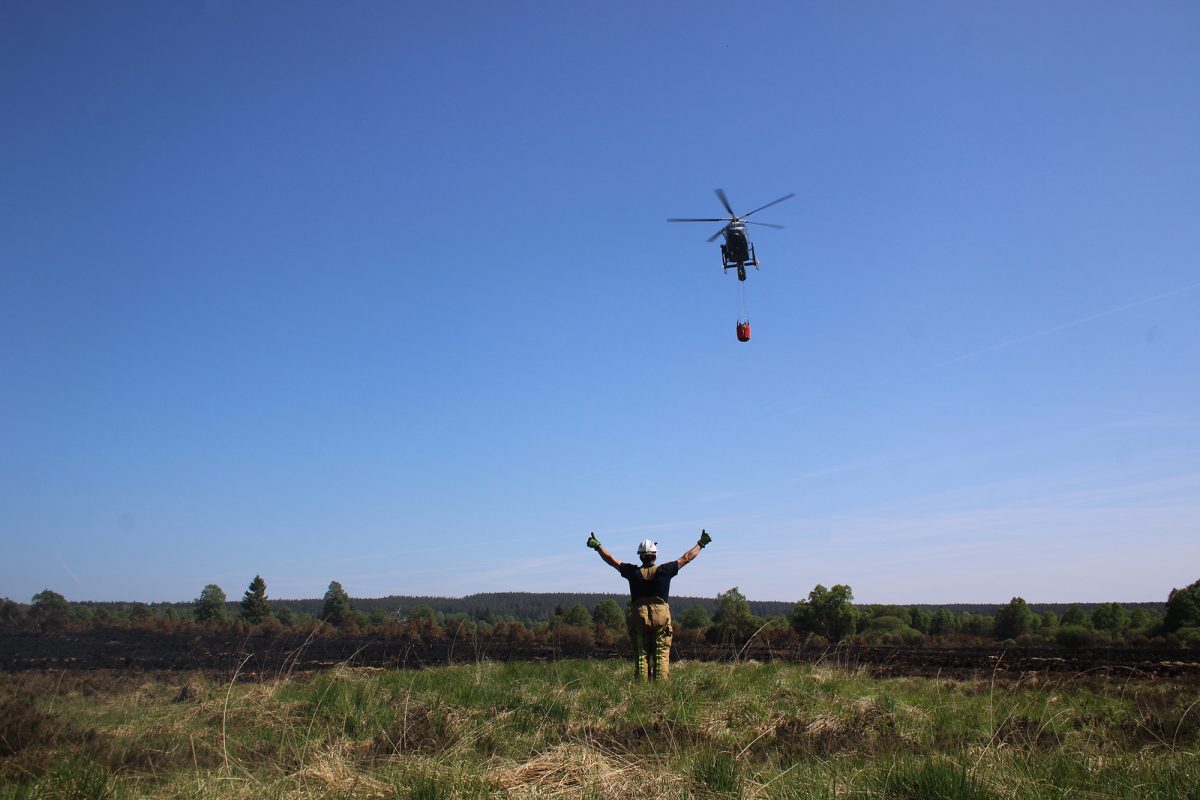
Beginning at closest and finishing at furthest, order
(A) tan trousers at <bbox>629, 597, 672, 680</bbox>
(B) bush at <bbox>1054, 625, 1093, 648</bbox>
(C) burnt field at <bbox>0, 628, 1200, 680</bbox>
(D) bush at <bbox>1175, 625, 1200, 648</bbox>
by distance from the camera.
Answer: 1. (A) tan trousers at <bbox>629, 597, 672, 680</bbox>
2. (C) burnt field at <bbox>0, 628, 1200, 680</bbox>
3. (D) bush at <bbox>1175, 625, 1200, 648</bbox>
4. (B) bush at <bbox>1054, 625, 1093, 648</bbox>

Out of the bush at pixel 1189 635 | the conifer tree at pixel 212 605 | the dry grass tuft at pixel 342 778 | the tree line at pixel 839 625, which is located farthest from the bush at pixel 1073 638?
the conifer tree at pixel 212 605

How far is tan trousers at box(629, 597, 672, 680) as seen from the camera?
1104 centimetres

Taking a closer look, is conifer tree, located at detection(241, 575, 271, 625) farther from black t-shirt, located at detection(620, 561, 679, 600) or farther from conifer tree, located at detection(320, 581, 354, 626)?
black t-shirt, located at detection(620, 561, 679, 600)

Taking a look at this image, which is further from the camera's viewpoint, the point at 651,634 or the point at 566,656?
the point at 566,656

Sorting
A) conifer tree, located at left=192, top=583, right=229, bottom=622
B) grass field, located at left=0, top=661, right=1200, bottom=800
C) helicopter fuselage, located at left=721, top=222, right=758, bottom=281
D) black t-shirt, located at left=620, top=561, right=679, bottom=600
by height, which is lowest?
conifer tree, located at left=192, top=583, right=229, bottom=622

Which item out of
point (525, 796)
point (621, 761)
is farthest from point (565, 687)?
point (525, 796)

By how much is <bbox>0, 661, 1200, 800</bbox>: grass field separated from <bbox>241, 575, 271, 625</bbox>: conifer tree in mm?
55320

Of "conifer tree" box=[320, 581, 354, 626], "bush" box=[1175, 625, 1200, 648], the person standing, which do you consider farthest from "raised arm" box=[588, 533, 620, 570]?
"conifer tree" box=[320, 581, 354, 626]

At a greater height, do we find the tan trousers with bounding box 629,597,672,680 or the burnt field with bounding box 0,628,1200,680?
the tan trousers with bounding box 629,597,672,680

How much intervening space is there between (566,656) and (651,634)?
641 inches

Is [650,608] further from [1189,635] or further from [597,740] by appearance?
[1189,635]

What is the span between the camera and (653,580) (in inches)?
446

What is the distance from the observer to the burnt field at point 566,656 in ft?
58.0

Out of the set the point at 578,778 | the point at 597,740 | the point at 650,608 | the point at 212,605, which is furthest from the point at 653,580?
the point at 212,605
